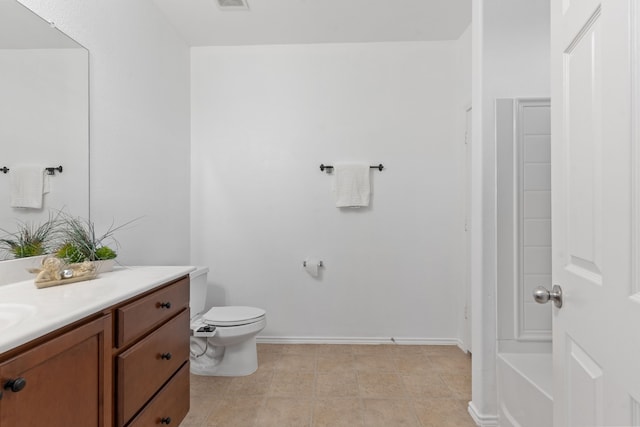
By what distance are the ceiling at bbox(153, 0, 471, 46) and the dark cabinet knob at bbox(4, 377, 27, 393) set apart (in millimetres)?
2408

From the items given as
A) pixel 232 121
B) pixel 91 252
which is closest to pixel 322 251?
pixel 232 121

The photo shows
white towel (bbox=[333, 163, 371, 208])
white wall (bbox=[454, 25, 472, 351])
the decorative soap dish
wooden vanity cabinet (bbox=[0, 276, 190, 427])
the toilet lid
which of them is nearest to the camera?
wooden vanity cabinet (bbox=[0, 276, 190, 427])

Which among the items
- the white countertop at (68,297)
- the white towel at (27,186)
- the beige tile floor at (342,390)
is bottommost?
the beige tile floor at (342,390)

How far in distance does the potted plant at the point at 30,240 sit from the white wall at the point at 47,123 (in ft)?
0.09

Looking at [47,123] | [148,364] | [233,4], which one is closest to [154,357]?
[148,364]

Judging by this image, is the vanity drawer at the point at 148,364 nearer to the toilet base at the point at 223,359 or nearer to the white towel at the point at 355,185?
the toilet base at the point at 223,359

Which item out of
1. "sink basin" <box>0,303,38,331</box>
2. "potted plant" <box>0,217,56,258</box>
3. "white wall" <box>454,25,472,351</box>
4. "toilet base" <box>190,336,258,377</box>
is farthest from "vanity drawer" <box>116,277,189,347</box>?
"white wall" <box>454,25,472,351</box>

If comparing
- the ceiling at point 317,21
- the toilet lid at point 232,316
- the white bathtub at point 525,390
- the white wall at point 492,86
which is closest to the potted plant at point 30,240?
the toilet lid at point 232,316

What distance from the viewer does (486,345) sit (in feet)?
5.71

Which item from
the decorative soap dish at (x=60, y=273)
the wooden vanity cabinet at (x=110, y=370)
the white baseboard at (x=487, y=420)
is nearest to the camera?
the wooden vanity cabinet at (x=110, y=370)

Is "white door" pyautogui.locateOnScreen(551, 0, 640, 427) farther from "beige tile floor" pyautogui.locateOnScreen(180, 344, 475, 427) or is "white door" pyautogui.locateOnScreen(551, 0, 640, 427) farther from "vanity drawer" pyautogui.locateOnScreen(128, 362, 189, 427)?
"vanity drawer" pyautogui.locateOnScreen(128, 362, 189, 427)

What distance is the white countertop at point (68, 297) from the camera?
0.77 metres

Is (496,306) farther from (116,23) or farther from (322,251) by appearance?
(116,23)

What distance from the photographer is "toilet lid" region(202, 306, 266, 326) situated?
2.17 meters
